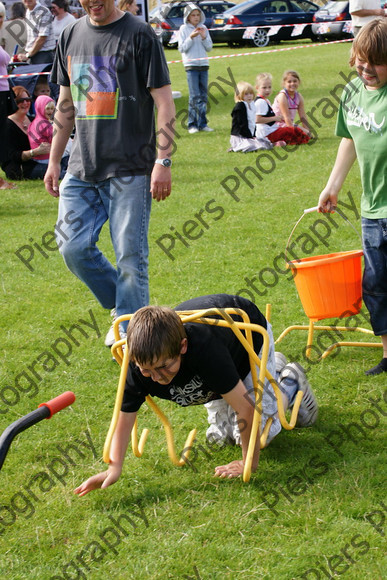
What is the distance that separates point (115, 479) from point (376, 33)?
7.80 ft

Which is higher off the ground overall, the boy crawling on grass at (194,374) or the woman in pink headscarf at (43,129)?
the boy crawling on grass at (194,374)

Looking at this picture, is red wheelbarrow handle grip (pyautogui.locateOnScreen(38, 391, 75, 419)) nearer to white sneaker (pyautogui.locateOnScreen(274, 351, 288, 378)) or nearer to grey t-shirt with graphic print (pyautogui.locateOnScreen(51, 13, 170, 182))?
white sneaker (pyautogui.locateOnScreen(274, 351, 288, 378))

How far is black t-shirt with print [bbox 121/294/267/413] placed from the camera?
2.96 m

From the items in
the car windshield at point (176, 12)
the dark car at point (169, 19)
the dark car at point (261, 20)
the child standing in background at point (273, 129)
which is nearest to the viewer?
the child standing in background at point (273, 129)

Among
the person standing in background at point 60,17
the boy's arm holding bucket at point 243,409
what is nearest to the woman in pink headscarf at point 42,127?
the person standing in background at point 60,17

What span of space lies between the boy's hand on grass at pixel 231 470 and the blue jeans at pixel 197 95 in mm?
9805

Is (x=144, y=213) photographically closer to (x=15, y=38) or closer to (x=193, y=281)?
(x=193, y=281)

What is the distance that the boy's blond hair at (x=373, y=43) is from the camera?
349 centimetres

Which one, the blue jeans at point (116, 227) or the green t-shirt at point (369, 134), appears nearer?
the green t-shirt at point (369, 134)

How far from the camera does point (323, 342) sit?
4641 millimetres

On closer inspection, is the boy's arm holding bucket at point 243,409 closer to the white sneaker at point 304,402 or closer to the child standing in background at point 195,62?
the white sneaker at point 304,402

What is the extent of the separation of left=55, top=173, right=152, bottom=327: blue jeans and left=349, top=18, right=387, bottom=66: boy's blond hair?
1.34 m

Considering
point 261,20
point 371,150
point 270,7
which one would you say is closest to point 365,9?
point 371,150

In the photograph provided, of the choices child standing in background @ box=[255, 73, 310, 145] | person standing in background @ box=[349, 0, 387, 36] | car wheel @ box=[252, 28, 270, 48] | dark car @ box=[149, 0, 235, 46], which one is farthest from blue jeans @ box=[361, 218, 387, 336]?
dark car @ box=[149, 0, 235, 46]
